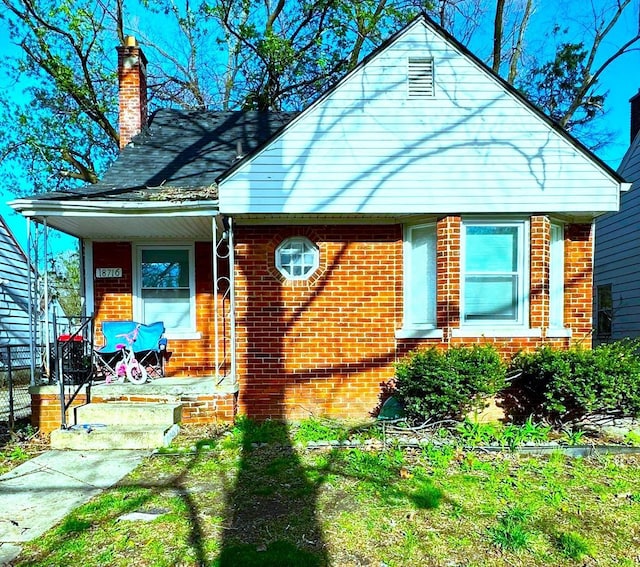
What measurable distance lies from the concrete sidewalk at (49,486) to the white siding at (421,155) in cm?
358

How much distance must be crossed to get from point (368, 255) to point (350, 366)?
172 cm

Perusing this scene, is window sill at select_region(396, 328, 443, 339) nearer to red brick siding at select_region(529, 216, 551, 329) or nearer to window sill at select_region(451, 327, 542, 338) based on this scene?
window sill at select_region(451, 327, 542, 338)

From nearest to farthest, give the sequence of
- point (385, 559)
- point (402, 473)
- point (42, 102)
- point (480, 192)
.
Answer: point (385, 559) < point (402, 473) < point (480, 192) < point (42, 102)

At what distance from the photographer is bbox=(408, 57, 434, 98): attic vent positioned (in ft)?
22.1

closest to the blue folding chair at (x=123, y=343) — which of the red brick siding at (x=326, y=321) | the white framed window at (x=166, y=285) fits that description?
the white framed window at (x=166, y=285)

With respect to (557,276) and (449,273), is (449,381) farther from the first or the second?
(557,276)

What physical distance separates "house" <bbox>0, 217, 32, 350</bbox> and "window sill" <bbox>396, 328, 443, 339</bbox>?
937 centimetres

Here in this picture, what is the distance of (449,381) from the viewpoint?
5574 millimetres

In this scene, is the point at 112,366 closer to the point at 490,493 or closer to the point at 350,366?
the point at 350,366

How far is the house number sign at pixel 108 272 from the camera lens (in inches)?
315

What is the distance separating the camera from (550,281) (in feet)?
23.1

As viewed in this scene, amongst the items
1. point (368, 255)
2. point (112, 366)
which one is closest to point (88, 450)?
point (112, 366)

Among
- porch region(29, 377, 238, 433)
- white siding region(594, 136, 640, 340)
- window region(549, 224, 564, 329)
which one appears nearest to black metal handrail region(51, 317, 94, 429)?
porch region(29, 377, 238, 433)

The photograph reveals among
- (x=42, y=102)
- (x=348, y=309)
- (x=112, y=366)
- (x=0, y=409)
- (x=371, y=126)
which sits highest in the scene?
(x=42, y=102)
